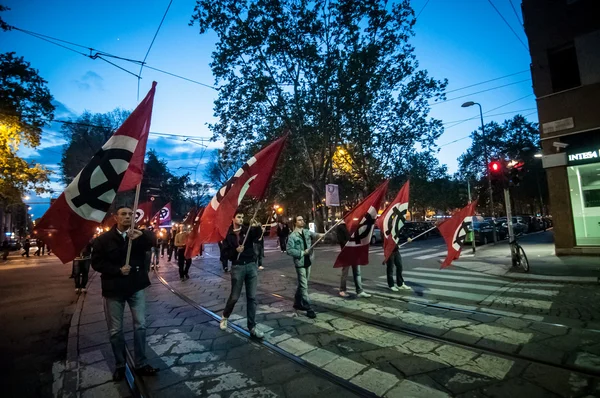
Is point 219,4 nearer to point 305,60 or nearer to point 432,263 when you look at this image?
point 305,60

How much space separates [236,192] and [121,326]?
2.59 metres

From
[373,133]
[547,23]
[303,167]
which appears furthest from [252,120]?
[547,23]

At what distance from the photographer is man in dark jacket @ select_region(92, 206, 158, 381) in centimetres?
357

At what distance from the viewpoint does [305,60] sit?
20625mm

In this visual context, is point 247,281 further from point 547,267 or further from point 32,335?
point 547,267

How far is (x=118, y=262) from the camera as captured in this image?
3.67 meters

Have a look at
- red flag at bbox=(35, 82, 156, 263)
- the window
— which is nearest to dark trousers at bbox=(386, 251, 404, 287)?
red flag at bbox=(35, 82, 156, 263)

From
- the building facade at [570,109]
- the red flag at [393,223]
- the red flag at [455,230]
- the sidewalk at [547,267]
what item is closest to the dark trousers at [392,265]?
the red flag at [393,223]

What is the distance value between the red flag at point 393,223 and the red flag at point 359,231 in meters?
0.82

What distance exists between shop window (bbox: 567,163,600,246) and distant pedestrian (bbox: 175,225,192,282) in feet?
49.3

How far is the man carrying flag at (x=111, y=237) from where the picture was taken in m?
3.53

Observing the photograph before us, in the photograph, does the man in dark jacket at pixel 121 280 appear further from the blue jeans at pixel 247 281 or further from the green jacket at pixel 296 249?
the green jacket at pixel 296 249

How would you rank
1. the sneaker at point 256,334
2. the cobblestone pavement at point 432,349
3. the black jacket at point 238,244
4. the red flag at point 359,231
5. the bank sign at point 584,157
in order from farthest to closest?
the bank sign at point 584,157 < the red flag at point 359,231 < the black jacket at point 238,244 < the sneaker at point 256,334 < the cobblestone pavement at point 432,349

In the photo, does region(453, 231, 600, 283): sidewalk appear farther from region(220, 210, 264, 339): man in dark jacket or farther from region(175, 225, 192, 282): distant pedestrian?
region(175, 225, 192, 282): distant pedestrian
